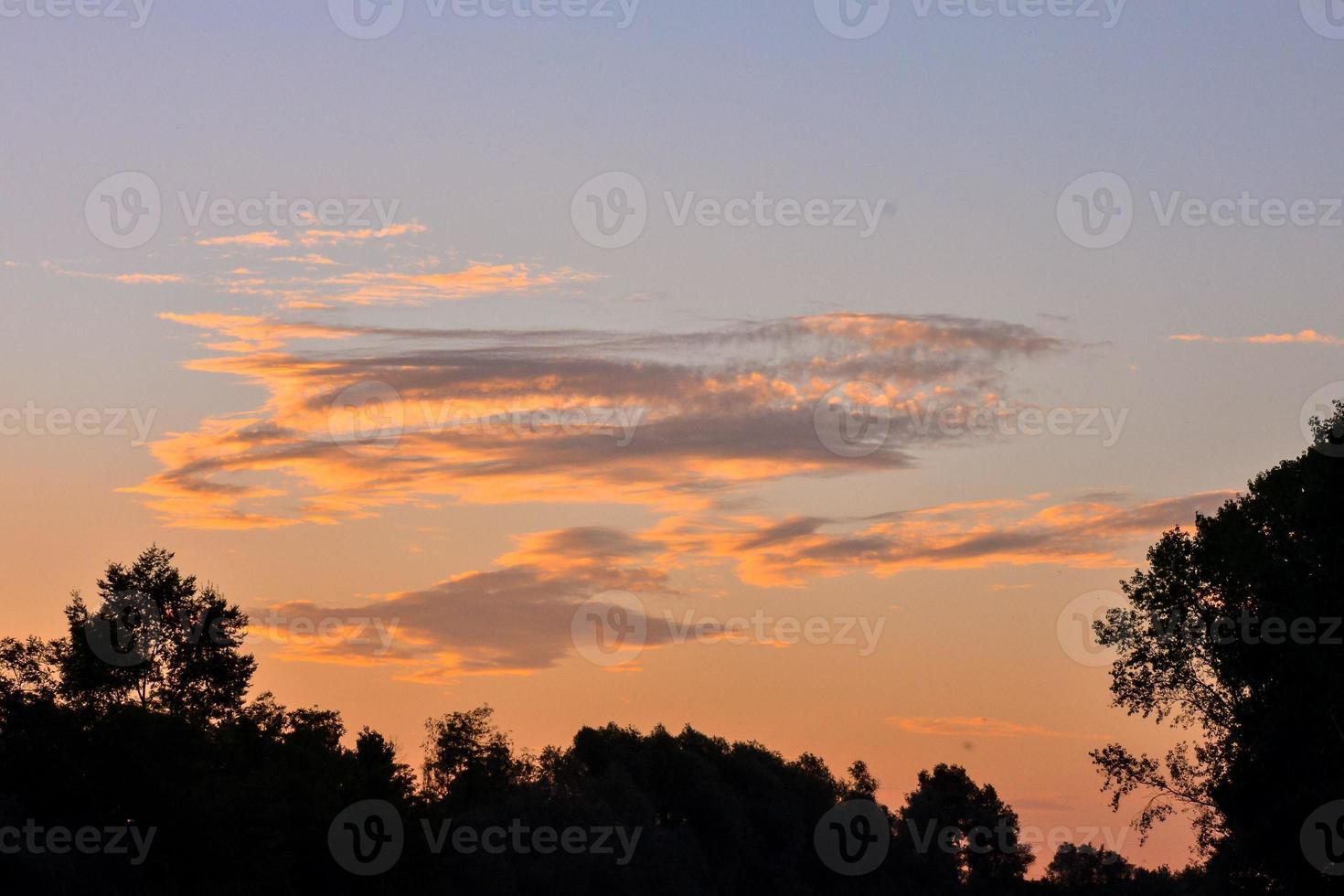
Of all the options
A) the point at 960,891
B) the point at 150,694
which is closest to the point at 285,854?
the point at 150,694

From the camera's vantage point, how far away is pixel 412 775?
11306 centimetres

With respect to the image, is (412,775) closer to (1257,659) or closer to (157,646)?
(157,646)

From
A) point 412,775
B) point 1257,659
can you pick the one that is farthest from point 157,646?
point 1257,659

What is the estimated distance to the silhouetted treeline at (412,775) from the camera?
57812 mm

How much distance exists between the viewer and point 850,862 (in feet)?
557

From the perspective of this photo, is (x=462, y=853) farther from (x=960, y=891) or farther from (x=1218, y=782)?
(x=960, y=891)

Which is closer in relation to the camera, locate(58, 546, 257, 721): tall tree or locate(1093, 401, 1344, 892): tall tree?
locate(1093, 401, 1344, 892): tall tree

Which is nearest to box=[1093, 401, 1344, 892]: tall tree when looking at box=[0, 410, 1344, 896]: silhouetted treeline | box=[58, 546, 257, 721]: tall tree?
box=[0, 410, 1344, 896]: silhouetted treeline

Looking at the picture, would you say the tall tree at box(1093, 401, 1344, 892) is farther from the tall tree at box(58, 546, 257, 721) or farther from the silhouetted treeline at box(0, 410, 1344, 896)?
the tall tree at box(58, 546, 257, 721)

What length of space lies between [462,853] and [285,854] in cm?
2580

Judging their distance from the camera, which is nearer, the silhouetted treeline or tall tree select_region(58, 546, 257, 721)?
the silhouetted treeline

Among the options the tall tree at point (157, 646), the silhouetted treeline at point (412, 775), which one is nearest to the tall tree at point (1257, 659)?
the silhouetted treeline at point (412, 775)

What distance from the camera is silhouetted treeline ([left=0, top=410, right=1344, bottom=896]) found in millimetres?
57812

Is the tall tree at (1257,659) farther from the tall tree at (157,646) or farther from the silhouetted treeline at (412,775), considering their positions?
the tall tree at (157,646)
